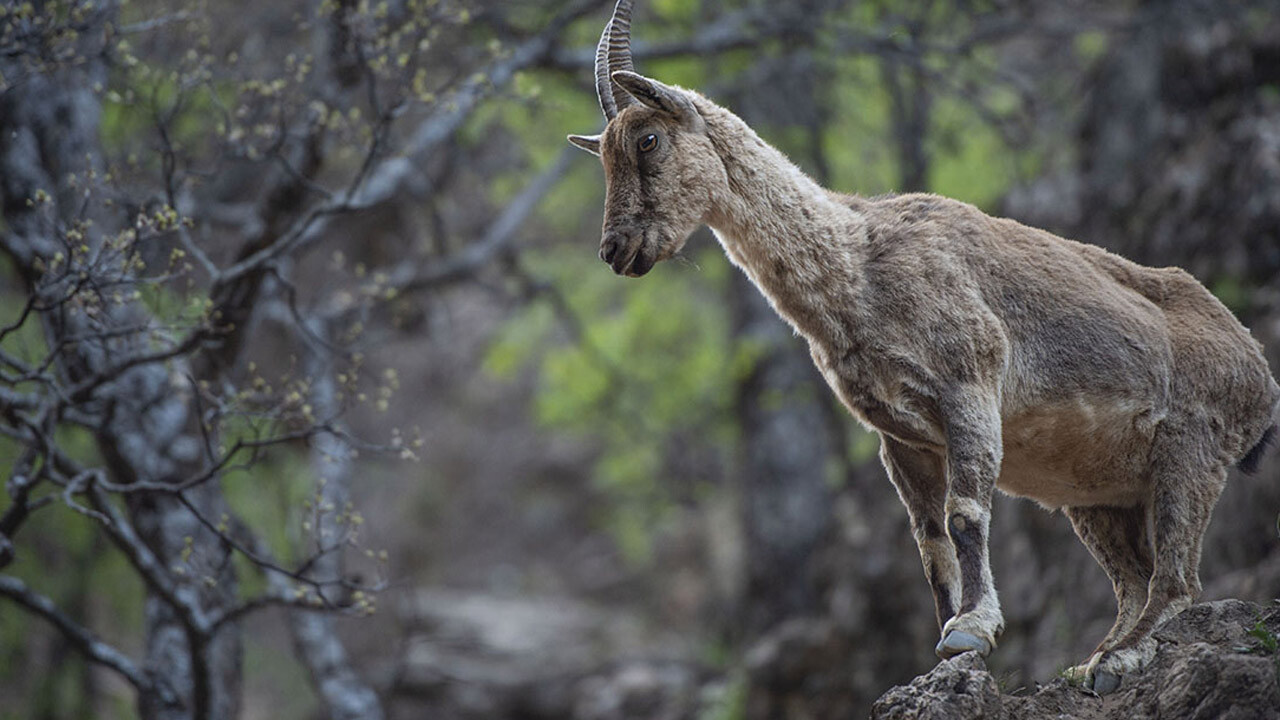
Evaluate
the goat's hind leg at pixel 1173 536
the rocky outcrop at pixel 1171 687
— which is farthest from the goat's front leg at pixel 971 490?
the goat's hind leg at pixel 1173 536

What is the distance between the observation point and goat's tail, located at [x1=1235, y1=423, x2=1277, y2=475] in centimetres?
673

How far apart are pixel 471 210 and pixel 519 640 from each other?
308 inches

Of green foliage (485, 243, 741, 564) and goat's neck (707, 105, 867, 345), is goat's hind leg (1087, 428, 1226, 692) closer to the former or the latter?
goat's neck (707, 105, 867, 345)

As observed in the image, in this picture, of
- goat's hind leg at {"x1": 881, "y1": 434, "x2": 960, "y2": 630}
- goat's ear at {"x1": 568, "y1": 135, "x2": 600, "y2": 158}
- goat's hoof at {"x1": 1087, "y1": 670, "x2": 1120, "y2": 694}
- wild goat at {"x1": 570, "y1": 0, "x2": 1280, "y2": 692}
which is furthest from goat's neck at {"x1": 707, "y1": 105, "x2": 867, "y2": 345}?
goat's hoof at {"x1": 1087, "y1": 670, "x2": 1120, "y2": 694}

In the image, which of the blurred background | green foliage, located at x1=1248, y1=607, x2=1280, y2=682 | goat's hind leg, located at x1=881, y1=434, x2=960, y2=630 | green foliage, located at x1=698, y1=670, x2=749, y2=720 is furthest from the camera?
green foliage, located at x1=698, y1=670, x2=749, y2=720

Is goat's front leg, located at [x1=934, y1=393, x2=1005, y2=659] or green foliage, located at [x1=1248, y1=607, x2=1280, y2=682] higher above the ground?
goat's front leg, located at [x1=934, y1=393, x2=1005, y2=659]

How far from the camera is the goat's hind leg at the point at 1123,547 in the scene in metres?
6.63

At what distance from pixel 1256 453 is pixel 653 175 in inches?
145

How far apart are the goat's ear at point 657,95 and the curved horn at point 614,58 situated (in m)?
0.31

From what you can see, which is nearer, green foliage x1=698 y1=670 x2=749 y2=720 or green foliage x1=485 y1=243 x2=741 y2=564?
green foliage x1=698 y1=670 x2=749 y2=720

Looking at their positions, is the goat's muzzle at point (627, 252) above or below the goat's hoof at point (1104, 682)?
above

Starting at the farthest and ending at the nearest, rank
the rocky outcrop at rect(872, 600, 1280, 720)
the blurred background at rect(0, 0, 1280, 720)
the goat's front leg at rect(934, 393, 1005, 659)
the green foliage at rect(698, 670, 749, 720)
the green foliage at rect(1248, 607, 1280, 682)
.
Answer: the green foliage at rect(698, 670, 749, 720)
the blurred background at rect(0, 0, 1280, 720)
the goat's front leg at rect(934, 393, 1005, 659)
the green foliage at rect(1248, 607, 1280, 682)
the rocky outcrop at rect(872, 600, 1280, 720)

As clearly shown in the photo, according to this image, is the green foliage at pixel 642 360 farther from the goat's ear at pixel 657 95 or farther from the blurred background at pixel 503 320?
the goat's ear at pixel 657 95

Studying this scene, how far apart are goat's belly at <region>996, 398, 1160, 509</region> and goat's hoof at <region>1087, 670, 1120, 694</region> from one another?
1023 mm
